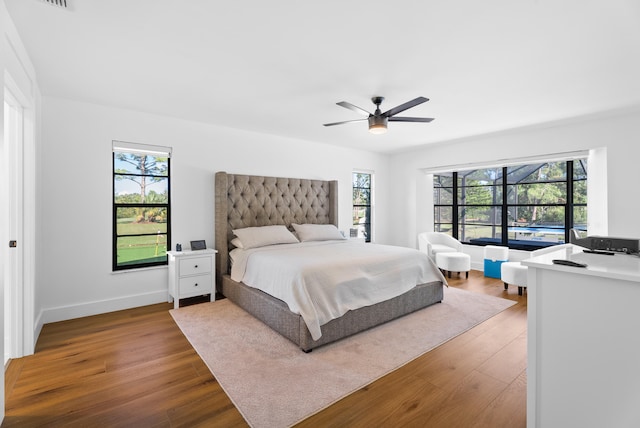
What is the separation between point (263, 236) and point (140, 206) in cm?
163

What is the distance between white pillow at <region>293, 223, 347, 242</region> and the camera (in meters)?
4.61

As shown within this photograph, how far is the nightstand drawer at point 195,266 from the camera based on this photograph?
3.65 m

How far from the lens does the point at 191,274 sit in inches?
146

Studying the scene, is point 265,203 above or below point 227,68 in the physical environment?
below

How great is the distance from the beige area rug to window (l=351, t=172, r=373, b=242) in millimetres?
2855

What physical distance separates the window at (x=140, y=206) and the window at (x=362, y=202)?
3.62 meters

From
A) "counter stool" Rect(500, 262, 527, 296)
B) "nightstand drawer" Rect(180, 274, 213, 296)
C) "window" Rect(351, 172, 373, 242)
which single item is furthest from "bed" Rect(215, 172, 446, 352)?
"counter stool" Rect(500, 262, 527, 296)

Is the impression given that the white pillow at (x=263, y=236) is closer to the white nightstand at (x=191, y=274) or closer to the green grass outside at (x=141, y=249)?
the white nightstand at (x=191, y=274)

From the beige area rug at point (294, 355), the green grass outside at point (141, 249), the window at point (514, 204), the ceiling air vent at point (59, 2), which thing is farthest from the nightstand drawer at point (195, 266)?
the window at point (514, 204)

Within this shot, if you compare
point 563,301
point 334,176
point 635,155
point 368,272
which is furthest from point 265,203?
point 635,155

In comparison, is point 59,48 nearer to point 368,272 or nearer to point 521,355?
point 368,272

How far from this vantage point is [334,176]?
5727 mm

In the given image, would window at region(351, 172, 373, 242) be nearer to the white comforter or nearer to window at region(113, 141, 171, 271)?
the white comforter

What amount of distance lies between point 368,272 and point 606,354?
1.90m
